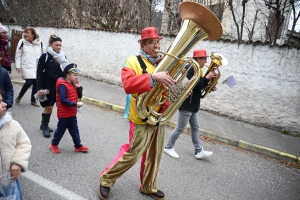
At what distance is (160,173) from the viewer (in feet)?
10.9

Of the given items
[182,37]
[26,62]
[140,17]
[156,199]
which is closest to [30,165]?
[156,199]

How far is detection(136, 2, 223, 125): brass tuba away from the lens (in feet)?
6.70

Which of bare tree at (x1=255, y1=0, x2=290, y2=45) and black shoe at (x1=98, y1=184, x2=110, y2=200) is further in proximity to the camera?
bare tree at (x1=255, y1=0, x2=290, y2=45)

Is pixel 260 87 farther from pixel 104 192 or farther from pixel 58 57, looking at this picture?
pixel 104 192

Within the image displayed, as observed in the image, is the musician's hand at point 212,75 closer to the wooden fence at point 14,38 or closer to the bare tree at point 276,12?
the bare tree at point 276,12

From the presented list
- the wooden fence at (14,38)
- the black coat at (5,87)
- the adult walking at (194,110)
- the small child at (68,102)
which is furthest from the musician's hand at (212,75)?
the wooden fence at (14,38)

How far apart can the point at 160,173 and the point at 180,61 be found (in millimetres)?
1844

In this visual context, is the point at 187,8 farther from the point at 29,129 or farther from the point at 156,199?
the point at 29,129

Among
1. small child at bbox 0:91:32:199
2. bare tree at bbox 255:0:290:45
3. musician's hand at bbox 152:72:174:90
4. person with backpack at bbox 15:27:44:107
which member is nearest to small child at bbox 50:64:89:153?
small child at bbox 0:91:32:199

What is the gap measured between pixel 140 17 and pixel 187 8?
9.02 meters

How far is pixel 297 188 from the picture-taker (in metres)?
3.51

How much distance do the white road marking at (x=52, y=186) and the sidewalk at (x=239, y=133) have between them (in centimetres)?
314

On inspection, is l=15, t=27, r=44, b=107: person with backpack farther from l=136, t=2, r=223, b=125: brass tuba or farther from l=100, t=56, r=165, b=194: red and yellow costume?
l=136, t=2, r=223, b=125: brass tuba

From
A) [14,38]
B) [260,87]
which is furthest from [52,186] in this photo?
[14,38]
